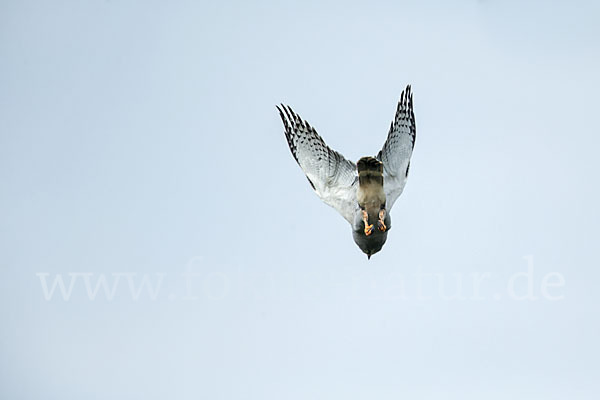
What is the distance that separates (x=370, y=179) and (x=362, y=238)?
1463 millimetres

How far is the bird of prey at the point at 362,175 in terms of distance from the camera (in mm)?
16844

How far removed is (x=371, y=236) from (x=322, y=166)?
2.34 meters

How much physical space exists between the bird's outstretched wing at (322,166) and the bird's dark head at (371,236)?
0.53m

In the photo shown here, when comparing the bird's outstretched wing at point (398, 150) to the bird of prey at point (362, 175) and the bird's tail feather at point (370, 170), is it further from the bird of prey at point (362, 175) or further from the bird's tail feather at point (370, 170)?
the bird's tail feather at point (370, 170)

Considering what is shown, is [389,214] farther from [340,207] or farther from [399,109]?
[399,109]

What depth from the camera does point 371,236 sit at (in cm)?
1714

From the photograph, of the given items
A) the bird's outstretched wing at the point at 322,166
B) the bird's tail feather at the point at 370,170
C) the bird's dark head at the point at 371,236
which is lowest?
the bird's dark head at the point at 371,236

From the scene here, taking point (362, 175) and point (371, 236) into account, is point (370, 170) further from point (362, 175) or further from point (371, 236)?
point (371, 236)

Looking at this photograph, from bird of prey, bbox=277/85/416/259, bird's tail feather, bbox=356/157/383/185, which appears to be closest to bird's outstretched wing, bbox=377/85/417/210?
bird of prey, bbox=277/85/416/259

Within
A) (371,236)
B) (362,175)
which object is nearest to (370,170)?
(362,175)

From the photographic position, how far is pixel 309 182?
18766mm

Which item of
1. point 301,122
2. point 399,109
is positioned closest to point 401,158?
point 399,109

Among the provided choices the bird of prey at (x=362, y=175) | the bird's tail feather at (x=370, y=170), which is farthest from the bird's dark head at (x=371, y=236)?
the bird's tail feather at (x=370, y=170)

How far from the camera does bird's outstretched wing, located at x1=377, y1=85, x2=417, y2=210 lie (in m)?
17.9
